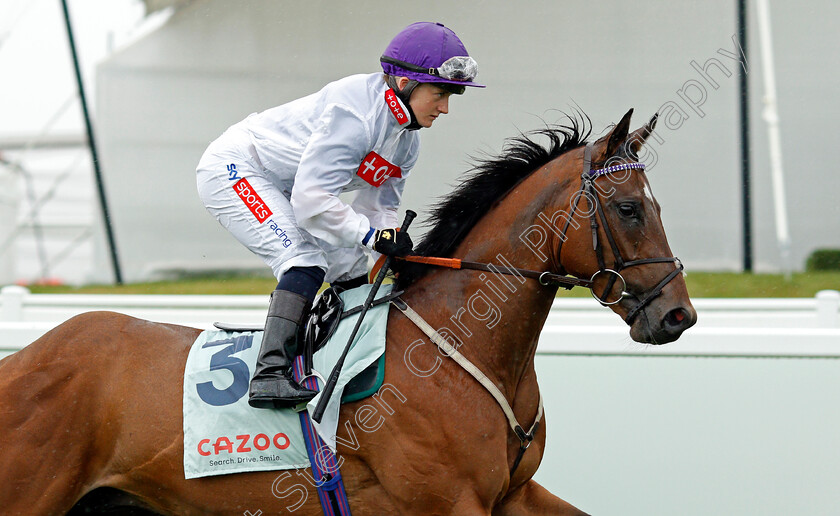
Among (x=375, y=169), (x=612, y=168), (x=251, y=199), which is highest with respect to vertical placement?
(x=612, y=168)

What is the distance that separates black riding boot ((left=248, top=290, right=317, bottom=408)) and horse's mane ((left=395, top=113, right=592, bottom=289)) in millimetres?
331

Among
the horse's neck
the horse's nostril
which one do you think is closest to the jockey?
the horse's neck

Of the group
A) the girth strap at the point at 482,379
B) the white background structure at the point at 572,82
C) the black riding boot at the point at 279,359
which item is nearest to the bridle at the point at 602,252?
the girth strap at the point at 482,379

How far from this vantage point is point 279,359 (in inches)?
86.8

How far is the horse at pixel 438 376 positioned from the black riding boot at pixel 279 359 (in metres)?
0.16

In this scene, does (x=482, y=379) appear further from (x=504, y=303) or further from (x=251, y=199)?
(x=251, y=199)

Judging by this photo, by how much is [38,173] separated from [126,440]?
783 centimetres

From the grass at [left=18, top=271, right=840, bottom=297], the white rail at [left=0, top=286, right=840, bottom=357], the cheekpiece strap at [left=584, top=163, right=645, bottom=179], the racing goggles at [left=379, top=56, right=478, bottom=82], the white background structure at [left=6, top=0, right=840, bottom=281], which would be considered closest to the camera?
the cheekpiece strap at [left=584, top=163, right=645, bottom=179]

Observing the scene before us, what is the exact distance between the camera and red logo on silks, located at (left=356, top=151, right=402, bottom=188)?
239 centimetres

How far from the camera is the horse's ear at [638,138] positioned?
2.23m

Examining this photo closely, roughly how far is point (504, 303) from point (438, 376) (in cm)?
27

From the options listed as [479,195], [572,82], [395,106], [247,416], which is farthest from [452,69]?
[572,82]

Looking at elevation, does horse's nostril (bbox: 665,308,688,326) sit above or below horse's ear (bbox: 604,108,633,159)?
below

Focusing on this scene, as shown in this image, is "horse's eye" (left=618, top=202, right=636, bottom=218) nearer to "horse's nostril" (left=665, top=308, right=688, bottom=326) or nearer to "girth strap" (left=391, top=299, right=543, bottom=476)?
"horse's nostril" (left=665, top=308, right=688, bottom=326)
